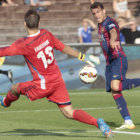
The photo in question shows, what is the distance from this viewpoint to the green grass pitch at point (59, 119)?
28.9ft

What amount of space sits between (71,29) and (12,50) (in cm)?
1435

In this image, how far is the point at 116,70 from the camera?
983cm

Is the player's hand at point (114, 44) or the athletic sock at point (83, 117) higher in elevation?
the player's hand at point (114, 44)

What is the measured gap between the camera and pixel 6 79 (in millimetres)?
16344

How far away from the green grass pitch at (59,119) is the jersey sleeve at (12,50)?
1.41 meters

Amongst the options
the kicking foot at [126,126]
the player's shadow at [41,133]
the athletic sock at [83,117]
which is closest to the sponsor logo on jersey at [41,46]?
the athletic sock at [83,117]

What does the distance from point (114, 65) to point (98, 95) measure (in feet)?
19.2

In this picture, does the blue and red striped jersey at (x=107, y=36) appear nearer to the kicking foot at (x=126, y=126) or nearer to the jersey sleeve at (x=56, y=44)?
the kicking foot at (x=126, y=126)

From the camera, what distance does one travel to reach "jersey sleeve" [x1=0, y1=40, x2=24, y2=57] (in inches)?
318

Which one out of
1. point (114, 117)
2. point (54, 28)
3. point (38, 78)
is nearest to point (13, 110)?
point (114, 117)

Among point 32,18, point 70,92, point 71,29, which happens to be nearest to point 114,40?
point 32,18

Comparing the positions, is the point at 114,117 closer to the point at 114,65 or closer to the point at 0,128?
the point at 114,65

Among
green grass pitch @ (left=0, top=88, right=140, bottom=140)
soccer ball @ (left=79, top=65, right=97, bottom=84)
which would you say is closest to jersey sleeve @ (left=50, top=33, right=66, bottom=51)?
soccer ball @ (left=79, top=65, right=97, bottom=84)

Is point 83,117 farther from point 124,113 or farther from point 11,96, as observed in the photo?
point 124,113
